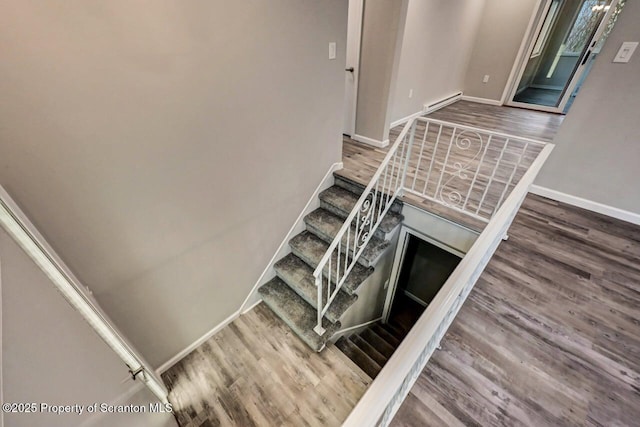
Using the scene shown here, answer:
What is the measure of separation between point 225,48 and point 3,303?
1.46 meters

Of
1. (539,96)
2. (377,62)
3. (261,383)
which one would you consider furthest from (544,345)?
(539,96)

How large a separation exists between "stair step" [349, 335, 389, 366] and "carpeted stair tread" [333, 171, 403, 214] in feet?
5.38

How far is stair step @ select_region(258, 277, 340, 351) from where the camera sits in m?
2.08

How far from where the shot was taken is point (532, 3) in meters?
3.97

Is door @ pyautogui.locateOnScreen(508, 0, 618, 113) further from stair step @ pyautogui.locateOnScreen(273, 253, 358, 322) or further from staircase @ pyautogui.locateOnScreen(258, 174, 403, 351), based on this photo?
stair step @ pyautogui.locateOnScreen(273, 253, 358, 322)

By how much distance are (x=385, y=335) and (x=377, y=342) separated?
29 cm

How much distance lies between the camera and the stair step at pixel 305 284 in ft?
7.35

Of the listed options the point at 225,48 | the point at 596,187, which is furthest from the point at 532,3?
the point at 225,48

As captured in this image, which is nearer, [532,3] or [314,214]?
[314,214]

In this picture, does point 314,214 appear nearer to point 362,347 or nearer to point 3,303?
point 362,347

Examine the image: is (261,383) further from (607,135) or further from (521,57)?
(521,57)

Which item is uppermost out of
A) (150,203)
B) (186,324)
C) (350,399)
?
(150,203)

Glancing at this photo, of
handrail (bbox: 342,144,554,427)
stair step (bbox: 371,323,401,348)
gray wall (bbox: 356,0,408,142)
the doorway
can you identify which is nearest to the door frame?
the doorway

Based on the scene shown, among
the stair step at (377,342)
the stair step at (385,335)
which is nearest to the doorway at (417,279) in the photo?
the stair step at (385,335)
